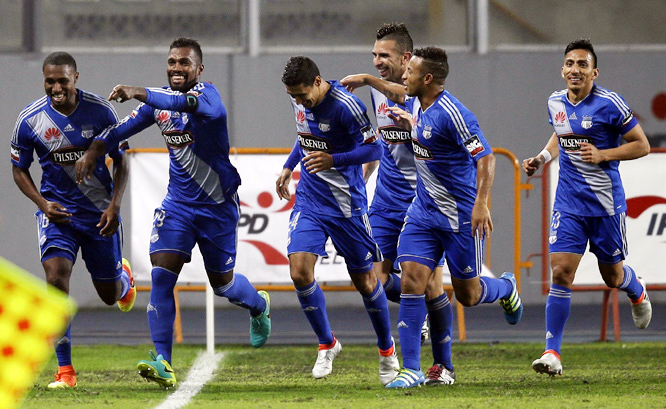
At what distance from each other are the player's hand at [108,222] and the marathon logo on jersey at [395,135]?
6.60 feet

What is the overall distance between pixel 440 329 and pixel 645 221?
333cm

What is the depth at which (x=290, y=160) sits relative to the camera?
7035 mm

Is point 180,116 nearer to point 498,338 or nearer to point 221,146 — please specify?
point 221,146

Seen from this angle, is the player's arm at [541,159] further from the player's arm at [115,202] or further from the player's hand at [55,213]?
the player's hand at [55,213]

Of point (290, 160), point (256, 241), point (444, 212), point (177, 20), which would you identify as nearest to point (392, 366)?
point (444, 212)

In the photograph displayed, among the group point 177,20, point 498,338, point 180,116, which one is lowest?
point 498,338

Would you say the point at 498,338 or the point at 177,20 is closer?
the point at 498,338

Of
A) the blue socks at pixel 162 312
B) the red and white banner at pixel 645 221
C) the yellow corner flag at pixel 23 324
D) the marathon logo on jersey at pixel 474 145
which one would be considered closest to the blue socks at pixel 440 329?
the marathon logo on jersey at pixel 474 145

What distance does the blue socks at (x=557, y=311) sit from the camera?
21.7 ft

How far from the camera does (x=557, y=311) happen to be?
6695 mm

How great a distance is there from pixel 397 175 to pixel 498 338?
2907 mm

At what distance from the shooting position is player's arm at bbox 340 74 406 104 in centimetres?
672

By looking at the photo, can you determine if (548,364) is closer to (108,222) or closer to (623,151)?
(623,151)

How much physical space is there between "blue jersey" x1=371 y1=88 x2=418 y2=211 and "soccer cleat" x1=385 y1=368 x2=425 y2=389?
1.52 m
